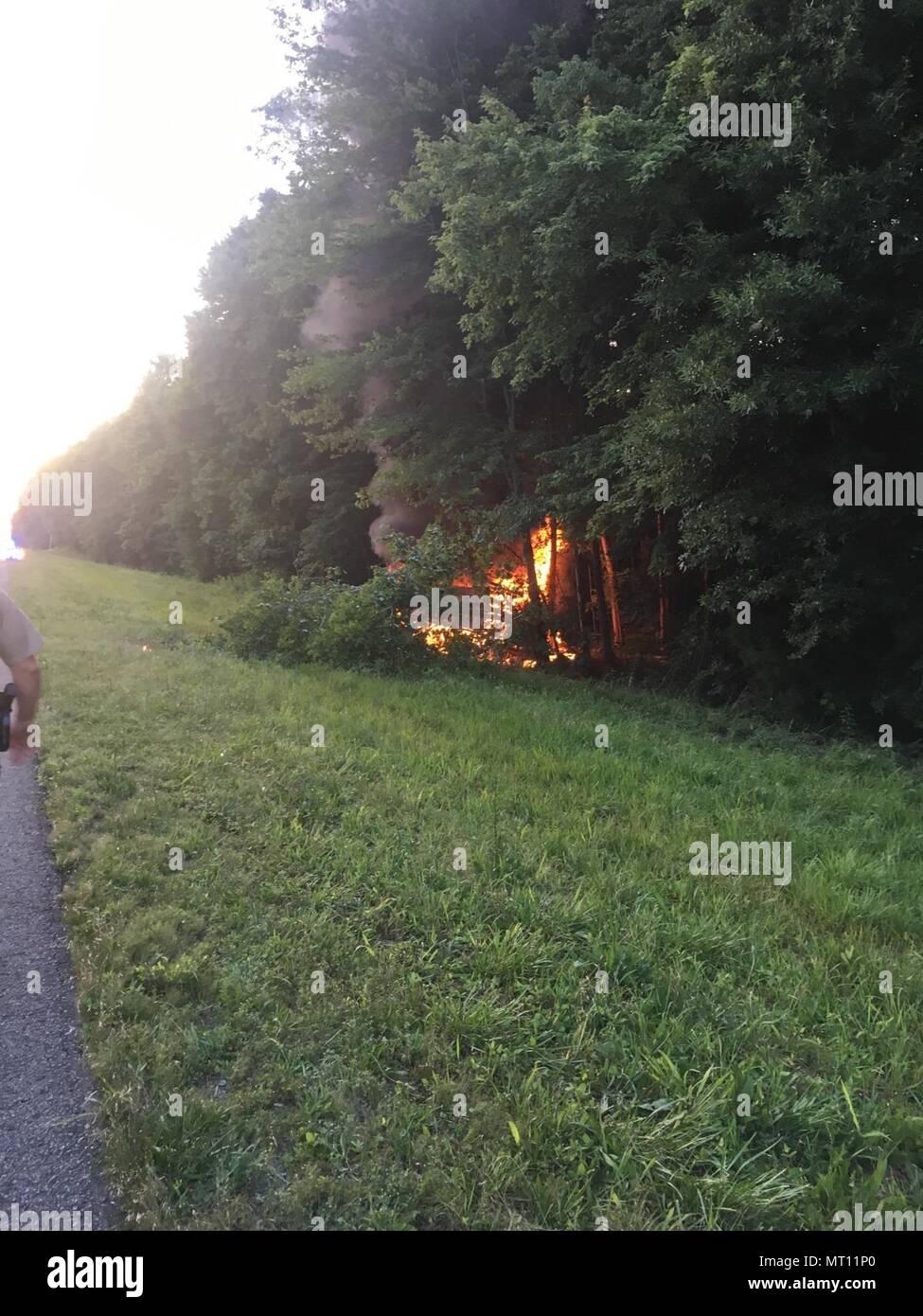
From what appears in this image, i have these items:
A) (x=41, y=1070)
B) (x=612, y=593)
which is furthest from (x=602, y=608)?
(x=41, y=1070)

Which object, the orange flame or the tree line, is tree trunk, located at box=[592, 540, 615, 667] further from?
the orange flame

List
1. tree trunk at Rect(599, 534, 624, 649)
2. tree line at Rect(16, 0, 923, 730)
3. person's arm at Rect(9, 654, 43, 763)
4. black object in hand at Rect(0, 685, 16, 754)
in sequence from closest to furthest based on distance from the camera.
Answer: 1. black object in hand at Rect(0, 685, 16, 754)
2. person's arm at Rect(9, 654, 43, 763)
3. tree line at Rect(16, 0, 923, 730)
4. tree trunk at Rect(599, 534, 624, 649)

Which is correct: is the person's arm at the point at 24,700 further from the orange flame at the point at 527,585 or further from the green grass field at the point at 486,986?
the orange flame at the point at 527,585

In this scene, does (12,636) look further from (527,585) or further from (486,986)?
(527,585)

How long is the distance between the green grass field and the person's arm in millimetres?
1036

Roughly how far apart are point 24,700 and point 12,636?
0.29 meters

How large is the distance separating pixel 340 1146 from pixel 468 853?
7.30 feet

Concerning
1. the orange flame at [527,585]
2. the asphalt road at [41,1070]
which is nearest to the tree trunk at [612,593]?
the orange flame at [527,585]

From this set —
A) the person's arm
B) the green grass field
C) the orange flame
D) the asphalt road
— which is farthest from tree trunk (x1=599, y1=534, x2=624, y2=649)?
the person's arm

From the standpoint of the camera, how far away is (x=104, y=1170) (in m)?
2.34

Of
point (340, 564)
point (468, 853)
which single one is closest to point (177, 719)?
point (468, 853)

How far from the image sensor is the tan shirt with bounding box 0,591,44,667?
10.5ft

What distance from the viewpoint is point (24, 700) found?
3.30 meters

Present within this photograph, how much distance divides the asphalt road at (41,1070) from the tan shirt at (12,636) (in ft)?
4.72
